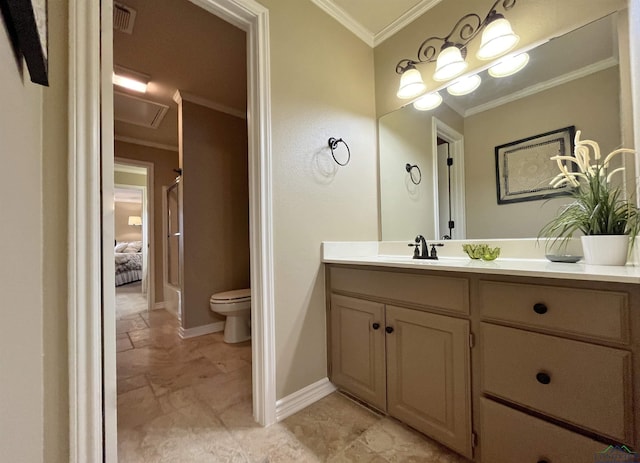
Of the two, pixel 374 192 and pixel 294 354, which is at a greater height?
pixel 374 192

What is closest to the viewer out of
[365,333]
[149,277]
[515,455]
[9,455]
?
[9,455]

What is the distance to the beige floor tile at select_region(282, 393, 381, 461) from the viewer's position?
3.78ft

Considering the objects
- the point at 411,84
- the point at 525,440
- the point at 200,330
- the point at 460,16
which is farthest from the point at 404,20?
the point at 200,330

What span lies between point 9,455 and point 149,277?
3538 millimetres

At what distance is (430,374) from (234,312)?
181 centimetres

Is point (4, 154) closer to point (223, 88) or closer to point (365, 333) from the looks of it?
point (365, 333)

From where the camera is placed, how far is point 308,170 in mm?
1529

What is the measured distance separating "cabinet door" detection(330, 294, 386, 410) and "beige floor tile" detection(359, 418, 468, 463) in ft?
0.35

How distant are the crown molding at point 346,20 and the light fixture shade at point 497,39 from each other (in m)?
0.85

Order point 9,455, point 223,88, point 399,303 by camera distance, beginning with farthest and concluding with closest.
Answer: point 223,88 < point 399,303 < point 9,455

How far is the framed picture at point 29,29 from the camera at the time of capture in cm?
49

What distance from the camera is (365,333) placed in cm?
137

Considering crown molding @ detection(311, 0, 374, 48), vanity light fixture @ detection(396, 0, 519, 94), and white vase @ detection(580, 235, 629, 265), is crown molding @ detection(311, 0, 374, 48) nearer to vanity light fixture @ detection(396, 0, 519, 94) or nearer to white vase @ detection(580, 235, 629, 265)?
vanity light fixture @ detection(396, 0, 519, 94)

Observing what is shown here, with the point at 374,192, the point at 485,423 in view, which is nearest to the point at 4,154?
the point at 485,423
